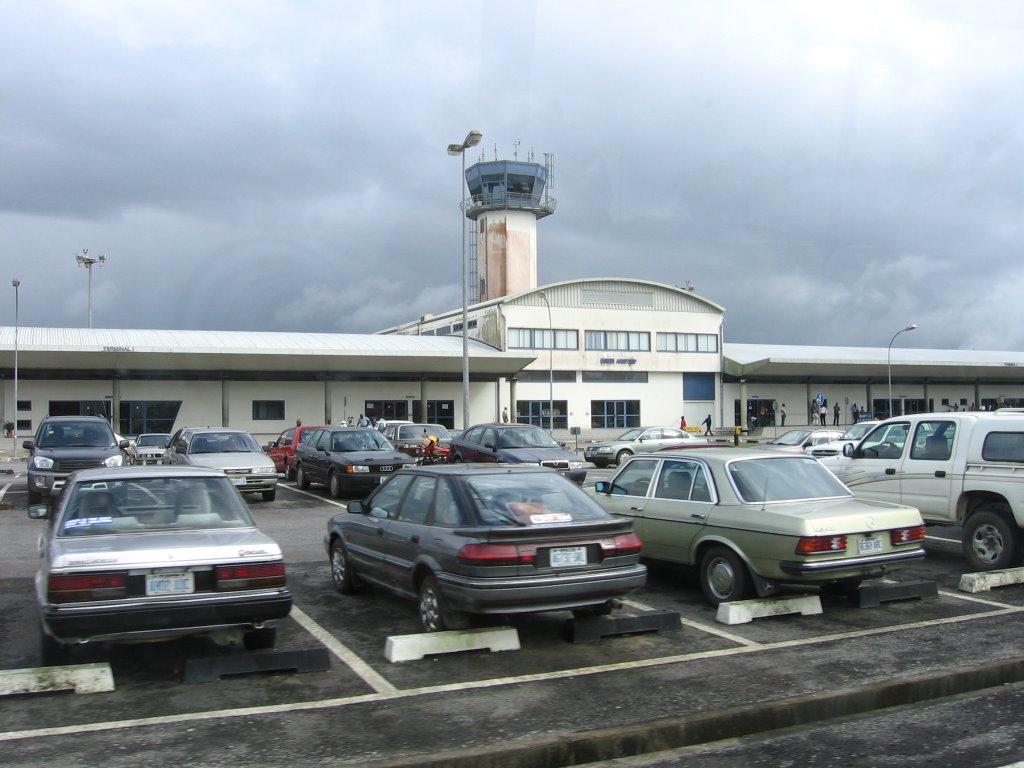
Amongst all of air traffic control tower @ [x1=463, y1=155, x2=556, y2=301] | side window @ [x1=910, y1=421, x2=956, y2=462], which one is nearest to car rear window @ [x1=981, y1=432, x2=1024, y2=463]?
side window @ [x1=910, y1=421, x2=956, y2=462]

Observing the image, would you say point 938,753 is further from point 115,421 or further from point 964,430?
point 115,421

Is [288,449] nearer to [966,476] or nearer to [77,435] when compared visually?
[77,435]

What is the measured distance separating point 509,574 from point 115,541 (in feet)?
9.56

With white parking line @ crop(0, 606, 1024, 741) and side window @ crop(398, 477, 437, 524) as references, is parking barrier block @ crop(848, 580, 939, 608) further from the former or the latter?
side window @ crop(398, 477, 437, 524)

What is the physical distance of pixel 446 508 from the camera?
7703mm

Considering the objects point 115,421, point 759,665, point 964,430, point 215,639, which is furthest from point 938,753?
point 115,421

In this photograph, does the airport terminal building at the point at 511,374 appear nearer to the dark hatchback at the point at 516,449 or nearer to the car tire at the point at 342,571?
the dark hatchback at the point at 516,449

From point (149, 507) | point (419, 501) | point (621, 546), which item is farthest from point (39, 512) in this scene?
point (621, 546)

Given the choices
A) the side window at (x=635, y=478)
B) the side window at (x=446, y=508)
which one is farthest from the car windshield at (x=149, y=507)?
the side window at (x=635, y=478)

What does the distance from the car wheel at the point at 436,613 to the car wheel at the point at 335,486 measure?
12.0 metres

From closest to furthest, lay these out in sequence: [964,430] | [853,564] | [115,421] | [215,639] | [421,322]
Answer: [215,639] → [853,564] → [964,430] → [115,421] → [421,322]

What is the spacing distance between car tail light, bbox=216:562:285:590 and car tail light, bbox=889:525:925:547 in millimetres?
5534

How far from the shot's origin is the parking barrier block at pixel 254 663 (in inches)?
255

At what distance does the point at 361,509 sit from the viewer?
920cm
